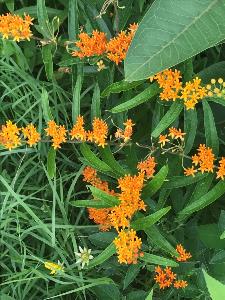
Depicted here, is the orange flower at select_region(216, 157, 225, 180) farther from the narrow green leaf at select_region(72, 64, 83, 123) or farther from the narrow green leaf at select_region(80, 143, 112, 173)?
the narrow green leaf at select_region(72, 64, 83, 123)

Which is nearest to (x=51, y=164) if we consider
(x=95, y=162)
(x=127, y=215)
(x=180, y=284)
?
(x=95, y=162)

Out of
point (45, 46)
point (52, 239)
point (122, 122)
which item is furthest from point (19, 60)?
point (52, 239)

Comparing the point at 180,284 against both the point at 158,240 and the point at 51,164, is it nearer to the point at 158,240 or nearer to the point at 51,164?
the point at 158,240

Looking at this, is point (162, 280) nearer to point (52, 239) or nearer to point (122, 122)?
point (52, 239)

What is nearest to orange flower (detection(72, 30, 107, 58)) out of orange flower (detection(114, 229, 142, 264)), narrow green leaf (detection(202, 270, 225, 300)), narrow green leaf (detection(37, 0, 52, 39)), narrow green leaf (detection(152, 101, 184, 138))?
narrow green leaf (detection(37, 0, 52, 39))

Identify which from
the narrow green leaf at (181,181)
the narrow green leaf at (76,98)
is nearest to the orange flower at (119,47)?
the narrow green leaf at (76,98)

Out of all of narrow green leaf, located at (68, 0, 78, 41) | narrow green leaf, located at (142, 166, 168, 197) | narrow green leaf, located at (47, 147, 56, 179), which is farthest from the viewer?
narrow green leaf, located at (68, 0, 78, 41)
